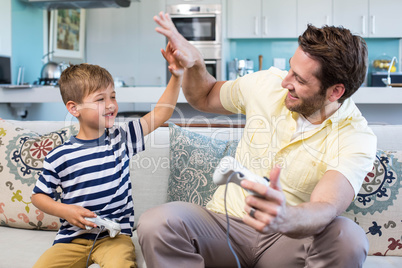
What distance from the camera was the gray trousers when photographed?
1137 mm

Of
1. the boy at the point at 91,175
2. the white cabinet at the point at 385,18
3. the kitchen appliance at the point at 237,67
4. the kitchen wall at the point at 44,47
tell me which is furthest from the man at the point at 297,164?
the white cabinet at the point at 385,18

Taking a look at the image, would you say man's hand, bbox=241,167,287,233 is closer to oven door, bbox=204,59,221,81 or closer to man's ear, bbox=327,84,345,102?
man's ear, bbox=327,84,345,102

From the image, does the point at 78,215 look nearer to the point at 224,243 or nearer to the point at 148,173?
the point at 224,243

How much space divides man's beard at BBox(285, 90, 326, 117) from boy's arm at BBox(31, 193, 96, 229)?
0.70 metres

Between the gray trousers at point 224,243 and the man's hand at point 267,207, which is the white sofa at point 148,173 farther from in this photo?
the man's hand at point 267,207

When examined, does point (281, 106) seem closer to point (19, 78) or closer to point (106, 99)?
point (106, 99)

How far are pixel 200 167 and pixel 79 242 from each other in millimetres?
536

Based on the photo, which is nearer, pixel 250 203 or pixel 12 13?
pixel 250 203

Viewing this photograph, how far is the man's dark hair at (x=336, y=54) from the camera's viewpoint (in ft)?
4.50

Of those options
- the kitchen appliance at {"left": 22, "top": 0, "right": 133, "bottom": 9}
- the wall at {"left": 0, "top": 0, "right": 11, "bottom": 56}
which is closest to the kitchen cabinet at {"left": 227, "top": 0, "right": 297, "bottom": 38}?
the kitchen appliance at {"left": 22, "top": 0, "right": 133, "bottom": 9}

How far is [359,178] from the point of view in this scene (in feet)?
4.24

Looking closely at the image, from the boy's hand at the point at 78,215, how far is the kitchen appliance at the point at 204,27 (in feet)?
13.8

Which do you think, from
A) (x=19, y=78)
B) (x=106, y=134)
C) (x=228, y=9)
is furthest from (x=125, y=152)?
(x=228, y=9)

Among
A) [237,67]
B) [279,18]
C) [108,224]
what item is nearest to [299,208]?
[108,224]
